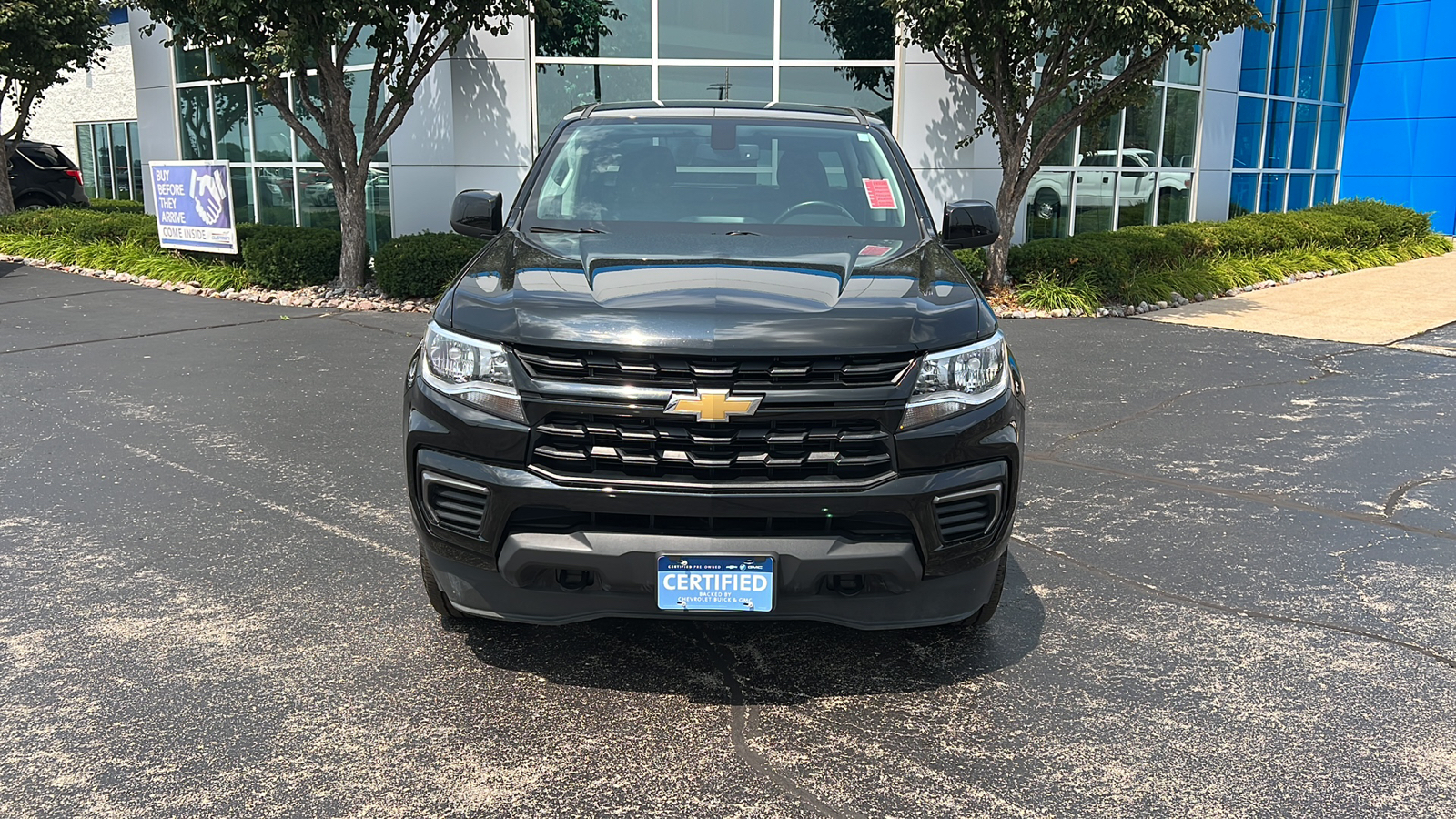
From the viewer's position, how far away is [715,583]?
3.10 m

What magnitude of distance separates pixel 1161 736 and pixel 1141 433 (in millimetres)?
4036

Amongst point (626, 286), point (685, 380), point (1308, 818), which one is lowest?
point (1308, 818)

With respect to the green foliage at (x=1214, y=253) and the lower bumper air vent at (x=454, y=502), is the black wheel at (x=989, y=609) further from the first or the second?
the green foliage at (x=1214, y=253)

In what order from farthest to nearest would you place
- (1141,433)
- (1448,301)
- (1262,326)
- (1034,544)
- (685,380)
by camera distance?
(1448,301) → (1262,326) → (1141,433) → (1034,544) → (685,380)

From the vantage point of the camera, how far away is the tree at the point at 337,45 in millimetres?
10930

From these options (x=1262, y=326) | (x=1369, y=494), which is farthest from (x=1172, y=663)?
(x=1262, y=326)

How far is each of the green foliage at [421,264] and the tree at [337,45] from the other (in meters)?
0.91

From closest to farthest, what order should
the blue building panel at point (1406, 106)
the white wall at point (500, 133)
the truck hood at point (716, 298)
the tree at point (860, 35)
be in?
the truck hood at point (716, 298) → the white wall at point (500, 133) → the tree at point (860, 35) → the blue building panel at point (1406, 106)

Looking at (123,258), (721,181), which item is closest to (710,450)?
(721,181)

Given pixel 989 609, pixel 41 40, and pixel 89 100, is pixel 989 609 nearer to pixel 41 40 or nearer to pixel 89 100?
pixel 41 40

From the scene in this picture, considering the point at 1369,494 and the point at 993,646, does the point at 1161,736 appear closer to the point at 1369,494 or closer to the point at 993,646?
the point at 993,646

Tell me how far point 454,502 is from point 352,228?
10.5 meters

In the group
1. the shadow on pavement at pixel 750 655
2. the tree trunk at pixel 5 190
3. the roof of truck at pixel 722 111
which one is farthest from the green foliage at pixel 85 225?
the shadow on pavement at pixel 750 655

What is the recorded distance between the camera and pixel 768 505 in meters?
3.07
